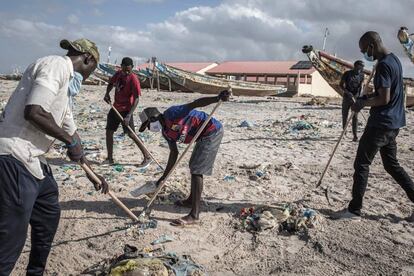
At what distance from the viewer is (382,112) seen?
153 inches

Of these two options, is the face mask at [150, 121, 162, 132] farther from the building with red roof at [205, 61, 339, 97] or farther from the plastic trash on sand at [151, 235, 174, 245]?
the building with red roof at [205, 61, 339, 97]

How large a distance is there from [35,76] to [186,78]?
78.9 feet

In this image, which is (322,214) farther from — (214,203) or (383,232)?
(214,203)

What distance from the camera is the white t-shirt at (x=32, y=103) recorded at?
2.16m

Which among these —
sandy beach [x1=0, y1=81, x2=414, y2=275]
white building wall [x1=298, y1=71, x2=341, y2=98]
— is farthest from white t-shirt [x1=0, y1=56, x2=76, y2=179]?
white building wall [x1=298, y1=71, x2=341, y2=98]

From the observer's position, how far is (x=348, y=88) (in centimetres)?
841

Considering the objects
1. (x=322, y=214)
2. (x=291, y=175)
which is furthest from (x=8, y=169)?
(x=291, y=175)

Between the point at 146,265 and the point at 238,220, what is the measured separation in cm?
159

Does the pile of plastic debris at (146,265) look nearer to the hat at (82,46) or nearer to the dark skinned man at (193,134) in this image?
the dark skinned man at (193,134)

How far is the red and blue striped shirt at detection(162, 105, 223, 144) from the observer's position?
3.97 meters

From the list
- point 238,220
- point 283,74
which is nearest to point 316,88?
point 283,74

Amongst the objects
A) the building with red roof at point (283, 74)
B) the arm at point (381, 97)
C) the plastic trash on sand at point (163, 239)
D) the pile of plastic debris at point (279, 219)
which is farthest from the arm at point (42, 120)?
the building with red roof at point (283, 74)

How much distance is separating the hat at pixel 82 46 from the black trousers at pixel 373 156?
2.75 m

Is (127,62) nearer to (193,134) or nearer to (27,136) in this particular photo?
(193,134)
